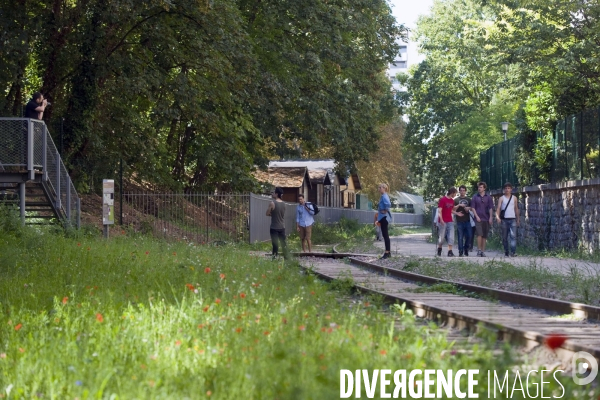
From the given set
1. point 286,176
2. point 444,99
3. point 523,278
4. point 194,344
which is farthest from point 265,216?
point 444,99

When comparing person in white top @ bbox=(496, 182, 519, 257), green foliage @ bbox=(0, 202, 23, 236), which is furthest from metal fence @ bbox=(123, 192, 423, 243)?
person in white top @ bbox=(496, 182, 519, 257)

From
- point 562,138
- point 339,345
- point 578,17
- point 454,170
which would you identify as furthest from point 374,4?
point 339,345

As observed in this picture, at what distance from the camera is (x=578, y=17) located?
3272 centimetres

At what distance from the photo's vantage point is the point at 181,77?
3192 centimetres

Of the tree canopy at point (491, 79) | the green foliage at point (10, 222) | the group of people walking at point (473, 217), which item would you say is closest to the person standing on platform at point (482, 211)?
the group of people walking at point (473, 217)

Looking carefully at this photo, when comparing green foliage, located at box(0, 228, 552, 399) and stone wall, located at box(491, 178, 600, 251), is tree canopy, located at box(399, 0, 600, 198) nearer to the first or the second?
stone wall, located at box(491, 178, 600, 251)

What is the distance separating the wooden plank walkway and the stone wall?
1003 cm

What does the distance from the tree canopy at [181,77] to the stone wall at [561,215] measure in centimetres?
989

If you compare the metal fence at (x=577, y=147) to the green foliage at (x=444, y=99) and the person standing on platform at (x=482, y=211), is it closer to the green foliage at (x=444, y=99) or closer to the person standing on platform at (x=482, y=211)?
the person standing on platform at (x=482, y=211)

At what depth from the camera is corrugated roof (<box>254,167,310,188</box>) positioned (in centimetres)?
6272

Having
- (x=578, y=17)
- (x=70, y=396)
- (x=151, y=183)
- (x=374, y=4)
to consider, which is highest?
(x=374, y=4)

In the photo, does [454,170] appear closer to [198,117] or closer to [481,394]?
[198,117]

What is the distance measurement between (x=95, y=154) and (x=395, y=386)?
1048 inches

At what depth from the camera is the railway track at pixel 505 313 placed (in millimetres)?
8242
